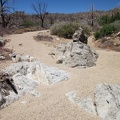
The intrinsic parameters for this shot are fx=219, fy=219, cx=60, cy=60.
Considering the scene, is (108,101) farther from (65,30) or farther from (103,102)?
(65,30)

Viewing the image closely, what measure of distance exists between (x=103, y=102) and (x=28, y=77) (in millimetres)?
3034

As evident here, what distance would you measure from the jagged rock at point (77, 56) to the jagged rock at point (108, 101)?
9.19ft

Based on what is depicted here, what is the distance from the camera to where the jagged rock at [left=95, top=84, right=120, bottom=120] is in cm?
552

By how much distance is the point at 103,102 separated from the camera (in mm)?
5930

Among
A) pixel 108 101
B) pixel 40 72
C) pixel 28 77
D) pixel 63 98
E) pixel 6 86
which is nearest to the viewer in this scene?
pixel 108 101

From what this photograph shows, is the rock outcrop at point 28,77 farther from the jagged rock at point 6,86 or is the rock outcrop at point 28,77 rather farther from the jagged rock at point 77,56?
the jagged rock at point 77,56

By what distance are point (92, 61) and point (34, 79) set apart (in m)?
3.09

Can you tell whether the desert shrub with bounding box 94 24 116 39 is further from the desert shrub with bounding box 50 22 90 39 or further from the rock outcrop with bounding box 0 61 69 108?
the rock outcrop with bounding box 0 61 69 108

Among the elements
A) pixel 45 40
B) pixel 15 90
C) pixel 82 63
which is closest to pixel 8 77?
pixel 15 90

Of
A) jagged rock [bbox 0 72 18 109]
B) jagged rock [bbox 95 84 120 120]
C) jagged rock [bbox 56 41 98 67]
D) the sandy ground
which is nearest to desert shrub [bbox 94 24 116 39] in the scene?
jagged rock [bbox 56 41 98 67]

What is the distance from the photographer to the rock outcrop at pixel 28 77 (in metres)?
6.68

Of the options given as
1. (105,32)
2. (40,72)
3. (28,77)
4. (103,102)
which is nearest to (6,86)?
(28,77)

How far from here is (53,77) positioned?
25.1 ft

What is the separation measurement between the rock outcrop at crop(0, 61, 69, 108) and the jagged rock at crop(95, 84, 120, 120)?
177 cm
